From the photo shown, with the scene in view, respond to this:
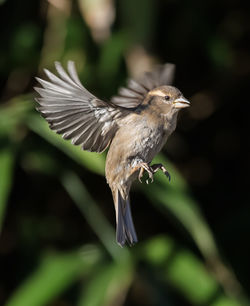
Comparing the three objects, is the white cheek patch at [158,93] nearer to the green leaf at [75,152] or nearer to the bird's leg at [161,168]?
the bird's leg at [161,168]

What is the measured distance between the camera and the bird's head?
4.05ft

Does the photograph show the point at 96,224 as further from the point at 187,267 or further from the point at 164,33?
the point at 164,33

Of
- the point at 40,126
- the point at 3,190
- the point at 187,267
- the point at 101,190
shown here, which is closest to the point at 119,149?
the point at 40,126

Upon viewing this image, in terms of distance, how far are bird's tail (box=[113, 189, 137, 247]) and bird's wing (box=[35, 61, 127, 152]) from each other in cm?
15

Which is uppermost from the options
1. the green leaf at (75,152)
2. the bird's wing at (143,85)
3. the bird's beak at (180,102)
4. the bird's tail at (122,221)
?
the bird's beak at (180,102)

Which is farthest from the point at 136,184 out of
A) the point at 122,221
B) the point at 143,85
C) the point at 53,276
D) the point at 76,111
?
the point at 76,111

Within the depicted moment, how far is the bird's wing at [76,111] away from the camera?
3.54 ft

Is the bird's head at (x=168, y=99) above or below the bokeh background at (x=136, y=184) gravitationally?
above

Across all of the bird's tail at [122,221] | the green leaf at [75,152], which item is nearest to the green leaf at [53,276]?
the green leaf at [75,152]

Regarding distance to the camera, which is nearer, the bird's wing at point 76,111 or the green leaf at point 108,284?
the bird's wing at point 76,111

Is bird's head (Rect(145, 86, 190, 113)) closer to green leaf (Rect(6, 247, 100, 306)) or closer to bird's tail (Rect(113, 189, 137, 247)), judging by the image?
bird's tail (Rect(113, 189, 137, 247))

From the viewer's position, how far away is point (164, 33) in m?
3.12

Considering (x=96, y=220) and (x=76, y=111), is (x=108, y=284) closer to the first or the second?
(x=96, y=220)

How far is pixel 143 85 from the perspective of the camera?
5.32 feet
